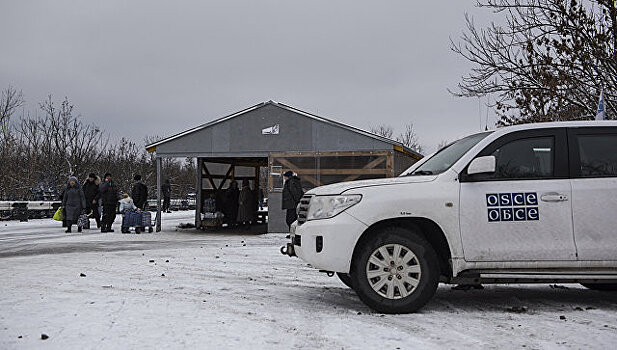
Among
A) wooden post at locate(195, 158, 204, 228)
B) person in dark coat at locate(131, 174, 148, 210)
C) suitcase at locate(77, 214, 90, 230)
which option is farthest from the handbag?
wooden post at locate(195, 158, 204, 228)

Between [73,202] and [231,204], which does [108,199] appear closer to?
[73,202]

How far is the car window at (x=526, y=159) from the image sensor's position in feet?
19.5

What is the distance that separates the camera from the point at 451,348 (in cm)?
452

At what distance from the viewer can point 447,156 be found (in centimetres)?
652

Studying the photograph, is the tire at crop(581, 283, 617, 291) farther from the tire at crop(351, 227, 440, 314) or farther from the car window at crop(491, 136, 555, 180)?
the tire at crop(351, 227, 440, 314)

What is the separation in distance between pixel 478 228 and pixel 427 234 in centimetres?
53

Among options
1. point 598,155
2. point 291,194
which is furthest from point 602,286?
point 291,194

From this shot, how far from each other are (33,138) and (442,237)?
33.1m

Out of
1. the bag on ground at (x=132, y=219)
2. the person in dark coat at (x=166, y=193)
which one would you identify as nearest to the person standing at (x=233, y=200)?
the bag on ground at (x=132, y=219)

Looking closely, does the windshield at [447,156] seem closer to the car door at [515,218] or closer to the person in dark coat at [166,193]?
the car door at [515,218]

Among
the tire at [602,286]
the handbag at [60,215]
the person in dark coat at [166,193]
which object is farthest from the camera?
the person in dark coat at [166,193]

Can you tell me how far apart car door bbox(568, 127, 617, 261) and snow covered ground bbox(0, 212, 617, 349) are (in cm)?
68

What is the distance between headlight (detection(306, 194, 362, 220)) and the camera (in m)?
5.94

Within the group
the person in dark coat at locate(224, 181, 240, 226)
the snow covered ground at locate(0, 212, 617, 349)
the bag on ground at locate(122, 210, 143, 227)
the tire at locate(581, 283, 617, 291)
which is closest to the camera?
the snow covered ground at locate(0, 212, 617, 349)
